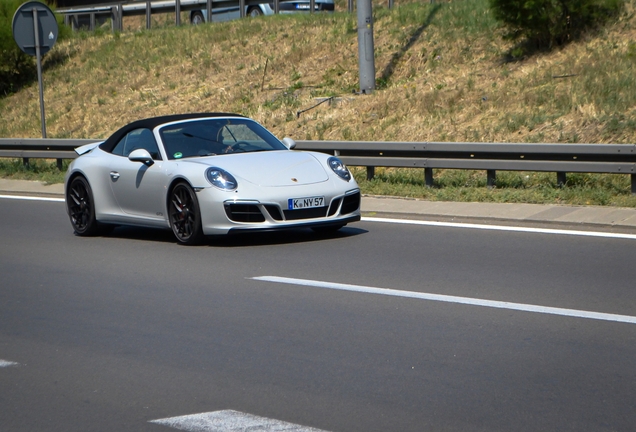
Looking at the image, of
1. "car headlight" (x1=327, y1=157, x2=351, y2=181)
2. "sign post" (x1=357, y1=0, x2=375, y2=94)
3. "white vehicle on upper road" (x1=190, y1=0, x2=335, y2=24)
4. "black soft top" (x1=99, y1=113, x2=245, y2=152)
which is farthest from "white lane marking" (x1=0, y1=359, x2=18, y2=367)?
"white vehicle on upper road" (x1=190, y1=0, x2=335, y2=24)

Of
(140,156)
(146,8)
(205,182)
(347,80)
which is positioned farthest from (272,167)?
(146,8)

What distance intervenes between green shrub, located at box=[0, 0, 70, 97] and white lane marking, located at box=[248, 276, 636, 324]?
23.2 metres

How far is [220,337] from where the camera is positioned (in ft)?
20.2

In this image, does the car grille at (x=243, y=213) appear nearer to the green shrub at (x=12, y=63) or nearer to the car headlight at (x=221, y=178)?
the car headlight at (x=221, y=178)

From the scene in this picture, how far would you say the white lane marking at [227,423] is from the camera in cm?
443

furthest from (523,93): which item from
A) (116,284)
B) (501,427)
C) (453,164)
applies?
(501,427)

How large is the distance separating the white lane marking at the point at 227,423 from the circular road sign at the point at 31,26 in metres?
15.2

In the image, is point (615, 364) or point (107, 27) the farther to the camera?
point (107, 27)

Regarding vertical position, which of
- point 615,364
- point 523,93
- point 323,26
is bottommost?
point 615,364

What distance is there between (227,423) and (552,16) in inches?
612

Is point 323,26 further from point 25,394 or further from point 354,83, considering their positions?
point 25,394

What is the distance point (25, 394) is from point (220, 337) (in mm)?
1403

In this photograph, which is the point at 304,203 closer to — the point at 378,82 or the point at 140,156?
the point at 140,156

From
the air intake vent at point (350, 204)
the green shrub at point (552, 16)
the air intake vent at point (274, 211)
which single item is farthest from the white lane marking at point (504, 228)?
the green shrub at point (552, 16)
